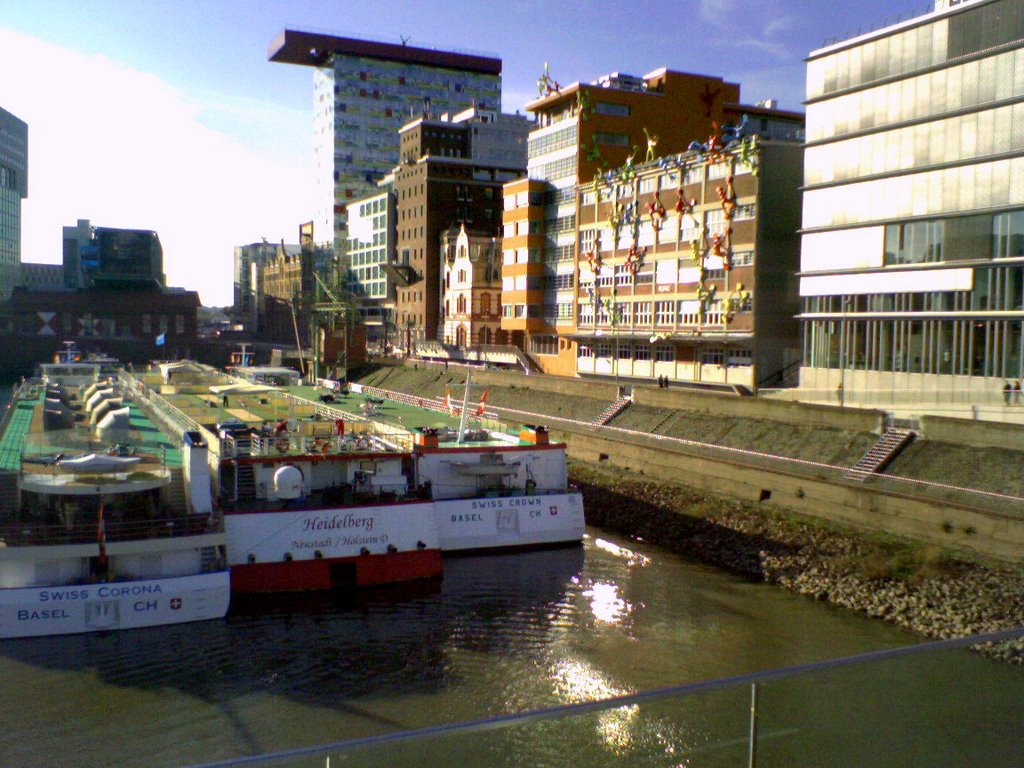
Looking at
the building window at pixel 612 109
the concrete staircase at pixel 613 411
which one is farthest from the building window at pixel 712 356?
the building window at pixel 612 109

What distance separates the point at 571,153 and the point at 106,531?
4405 centimetres

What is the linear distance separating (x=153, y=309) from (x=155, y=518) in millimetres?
84695

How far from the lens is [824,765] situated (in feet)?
15.3

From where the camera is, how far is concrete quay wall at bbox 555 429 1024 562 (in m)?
20.4

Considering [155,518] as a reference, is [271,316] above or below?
above

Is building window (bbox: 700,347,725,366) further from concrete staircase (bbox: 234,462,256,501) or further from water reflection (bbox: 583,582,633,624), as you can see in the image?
concrete staircase (bbox: 234,462,256,501)

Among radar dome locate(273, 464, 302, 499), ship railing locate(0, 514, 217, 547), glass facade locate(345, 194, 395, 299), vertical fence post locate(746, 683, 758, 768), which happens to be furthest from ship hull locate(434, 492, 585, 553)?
glass facade locate(345, 194, 395, 299)

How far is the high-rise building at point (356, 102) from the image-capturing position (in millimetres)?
110312

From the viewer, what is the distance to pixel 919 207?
104 ft

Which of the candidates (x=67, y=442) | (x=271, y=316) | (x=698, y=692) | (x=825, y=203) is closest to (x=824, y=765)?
(x=698, y=692)

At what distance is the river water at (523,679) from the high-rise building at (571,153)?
36500mm

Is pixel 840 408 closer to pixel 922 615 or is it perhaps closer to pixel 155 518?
pixel 922 615

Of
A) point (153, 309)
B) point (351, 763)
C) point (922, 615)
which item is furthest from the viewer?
point (153, 309)

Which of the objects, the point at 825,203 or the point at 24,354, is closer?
the point at 825,203
